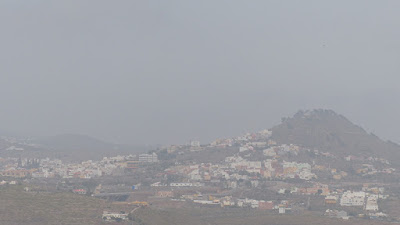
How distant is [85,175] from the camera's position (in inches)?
6452

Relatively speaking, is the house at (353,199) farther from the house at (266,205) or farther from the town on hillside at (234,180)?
the house at (266,205)

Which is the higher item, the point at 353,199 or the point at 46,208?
the point at 353,199

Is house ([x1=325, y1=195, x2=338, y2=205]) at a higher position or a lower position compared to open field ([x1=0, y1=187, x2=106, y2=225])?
higher

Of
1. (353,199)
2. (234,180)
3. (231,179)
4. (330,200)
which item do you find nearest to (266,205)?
(330,200)

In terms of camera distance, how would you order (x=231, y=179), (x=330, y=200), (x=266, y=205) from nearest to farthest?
1. (x=266, y=205)
2. (x=330, y=200)
3. (x=231, y=179)

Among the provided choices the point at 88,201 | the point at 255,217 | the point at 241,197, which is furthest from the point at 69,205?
the point at 241,197

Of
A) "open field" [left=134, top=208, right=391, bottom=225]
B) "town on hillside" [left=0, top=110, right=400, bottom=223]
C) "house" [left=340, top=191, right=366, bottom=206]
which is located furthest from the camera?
"house" [left=340, top=191, right=366, bottom=206]

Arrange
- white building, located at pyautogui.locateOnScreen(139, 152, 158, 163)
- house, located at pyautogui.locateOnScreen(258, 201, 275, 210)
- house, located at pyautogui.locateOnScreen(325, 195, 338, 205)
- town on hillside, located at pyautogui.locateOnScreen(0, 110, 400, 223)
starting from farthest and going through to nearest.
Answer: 1. white building, located at pyautogui.locateOnScreen(139, 152, 158, 163)
2. house, located at pyautogui.locateOnScreen(325, 195, 338, 205)
3. house, located at pyautogui.locateOnScreen(258, 201, 275, 210)
4. town on hillside, located at pyautogui.locateOnScreen(0, 110, 400, 223)

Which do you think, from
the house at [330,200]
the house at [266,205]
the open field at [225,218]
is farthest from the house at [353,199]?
the open field at [225,218]

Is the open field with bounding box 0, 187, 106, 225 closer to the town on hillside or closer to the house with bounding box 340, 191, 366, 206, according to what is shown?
the town on hillside

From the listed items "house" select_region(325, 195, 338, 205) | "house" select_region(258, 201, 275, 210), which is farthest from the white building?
"house" select_region(258, 201, 275, 210)

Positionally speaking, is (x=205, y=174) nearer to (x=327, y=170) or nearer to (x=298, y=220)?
(x=327, y=170)

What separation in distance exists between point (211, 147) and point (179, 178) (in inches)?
1615

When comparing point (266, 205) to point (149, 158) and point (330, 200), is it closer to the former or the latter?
point (330, 200)
